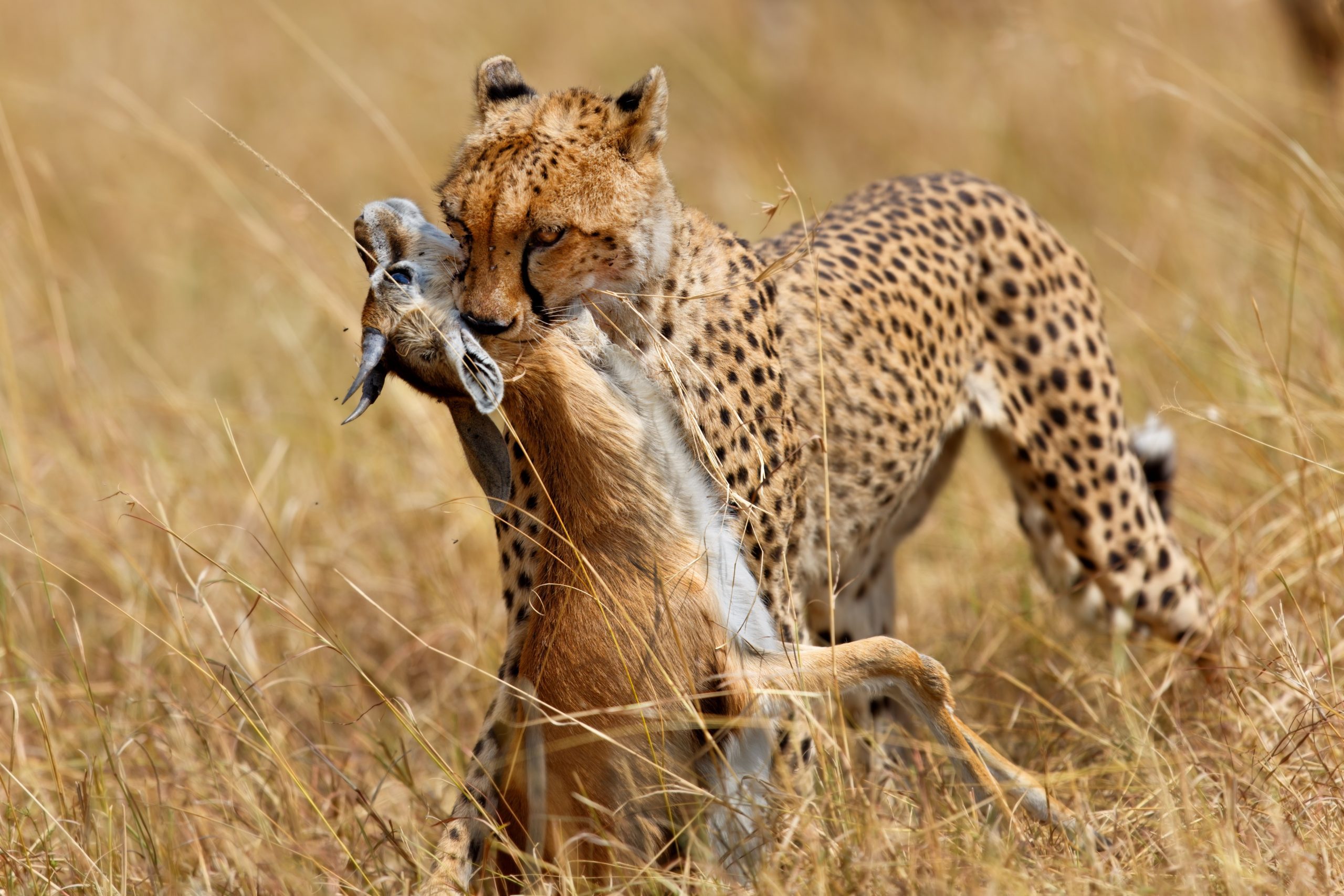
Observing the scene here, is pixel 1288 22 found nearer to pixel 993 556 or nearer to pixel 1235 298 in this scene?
pixel 1235 298

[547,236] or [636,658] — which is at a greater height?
[547,236]

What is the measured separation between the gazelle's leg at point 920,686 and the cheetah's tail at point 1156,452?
1.51 m

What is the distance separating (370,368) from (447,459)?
2359 mm

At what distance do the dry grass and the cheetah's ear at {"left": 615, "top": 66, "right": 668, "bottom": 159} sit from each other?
73 centimetres

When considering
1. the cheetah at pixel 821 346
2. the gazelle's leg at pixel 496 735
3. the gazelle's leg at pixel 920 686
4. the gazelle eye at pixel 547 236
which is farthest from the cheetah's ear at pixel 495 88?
the gazelle's leg at pixel 920 686

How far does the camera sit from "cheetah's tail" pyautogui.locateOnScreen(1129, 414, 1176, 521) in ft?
11.1

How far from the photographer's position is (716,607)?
2.08m

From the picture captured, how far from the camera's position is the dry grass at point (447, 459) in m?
2.35

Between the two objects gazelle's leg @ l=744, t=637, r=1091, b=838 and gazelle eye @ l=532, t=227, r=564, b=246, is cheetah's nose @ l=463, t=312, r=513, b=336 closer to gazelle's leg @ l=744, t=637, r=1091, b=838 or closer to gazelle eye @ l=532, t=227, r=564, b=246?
gazelle eye @ l=532, t=227, r=564, b=246

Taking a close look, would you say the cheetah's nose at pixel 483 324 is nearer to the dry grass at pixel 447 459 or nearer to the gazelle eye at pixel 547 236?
the gazelle eye at pixel 547 236

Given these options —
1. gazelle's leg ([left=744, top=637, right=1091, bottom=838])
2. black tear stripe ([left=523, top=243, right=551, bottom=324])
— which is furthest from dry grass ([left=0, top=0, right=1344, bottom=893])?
black tear stripe ([left=523, top=243, right=551, bottom=324])

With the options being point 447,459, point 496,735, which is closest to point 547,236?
point 496,735

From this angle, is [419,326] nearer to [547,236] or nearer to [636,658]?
[547,236]

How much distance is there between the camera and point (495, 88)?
8.02 feet
